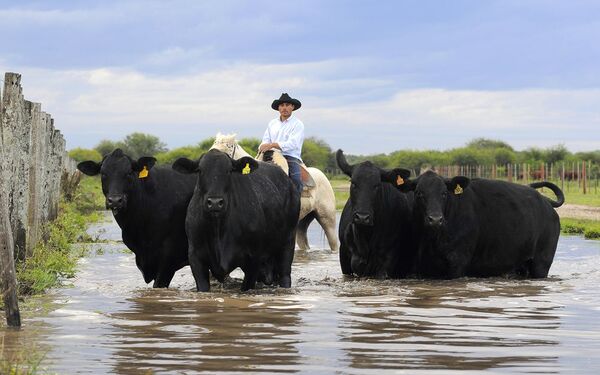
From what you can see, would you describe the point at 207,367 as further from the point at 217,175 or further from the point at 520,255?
the point at 520,255

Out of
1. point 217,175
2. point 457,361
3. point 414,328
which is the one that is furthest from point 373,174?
point 457,361

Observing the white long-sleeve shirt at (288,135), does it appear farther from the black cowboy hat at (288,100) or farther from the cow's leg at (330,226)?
the cow's leg at (330,226)

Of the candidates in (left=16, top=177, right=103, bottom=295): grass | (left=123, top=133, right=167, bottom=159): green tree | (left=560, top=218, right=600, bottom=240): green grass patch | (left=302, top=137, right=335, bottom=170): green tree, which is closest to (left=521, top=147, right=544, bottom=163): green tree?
(left=302, top=137, right=335, bottom=170): green tree

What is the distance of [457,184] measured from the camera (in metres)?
14.2

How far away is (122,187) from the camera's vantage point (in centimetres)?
1247

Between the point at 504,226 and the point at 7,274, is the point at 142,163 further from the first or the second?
the point at 504,226

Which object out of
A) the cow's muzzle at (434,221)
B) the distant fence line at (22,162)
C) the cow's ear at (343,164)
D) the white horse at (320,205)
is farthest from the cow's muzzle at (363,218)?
the white horse at (320,205)

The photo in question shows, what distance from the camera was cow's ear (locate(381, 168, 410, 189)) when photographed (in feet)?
46.0

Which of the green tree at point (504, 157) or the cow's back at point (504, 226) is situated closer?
the cow's back at point (504, 226)

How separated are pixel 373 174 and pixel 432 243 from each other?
1.15 meters

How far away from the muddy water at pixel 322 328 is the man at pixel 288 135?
1651mm

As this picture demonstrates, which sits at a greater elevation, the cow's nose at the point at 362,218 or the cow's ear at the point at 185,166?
the cow's ear at the point at 185,166

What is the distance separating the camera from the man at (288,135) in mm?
14836

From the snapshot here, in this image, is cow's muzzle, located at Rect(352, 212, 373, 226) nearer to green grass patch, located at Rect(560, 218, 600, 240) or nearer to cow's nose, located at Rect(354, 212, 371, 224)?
cow's nose, located at Rect(354, 212, 371, 224)
